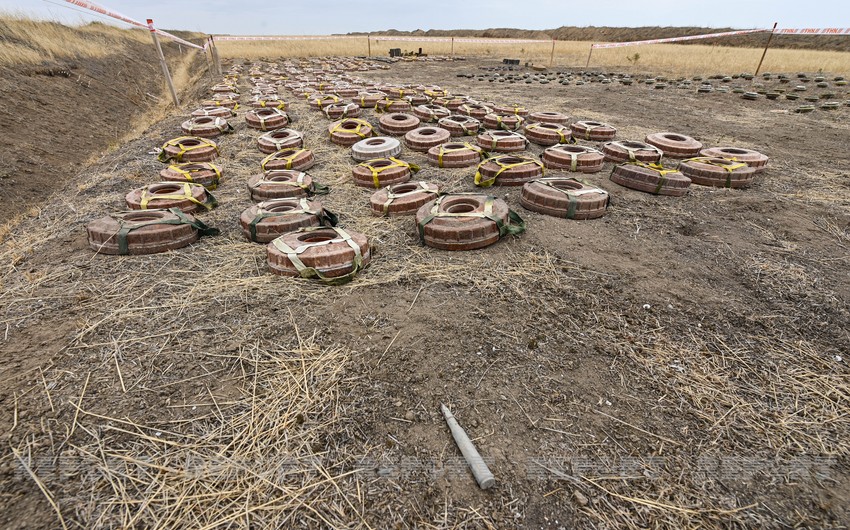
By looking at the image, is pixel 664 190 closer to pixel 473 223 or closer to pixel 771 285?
pixel 771 285

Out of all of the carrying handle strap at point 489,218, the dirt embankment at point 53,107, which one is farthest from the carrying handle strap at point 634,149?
the dirt embankment at point 53,107

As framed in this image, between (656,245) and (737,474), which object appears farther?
(656,245)

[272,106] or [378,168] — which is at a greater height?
[272,106]

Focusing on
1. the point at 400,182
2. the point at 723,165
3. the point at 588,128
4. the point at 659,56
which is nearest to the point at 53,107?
the point at 400,182

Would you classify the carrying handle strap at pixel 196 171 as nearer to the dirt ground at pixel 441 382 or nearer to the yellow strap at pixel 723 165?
the dirt ground at pixel 441 382

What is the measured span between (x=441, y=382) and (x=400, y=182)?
419 cm

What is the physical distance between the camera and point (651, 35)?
51625 millimetres

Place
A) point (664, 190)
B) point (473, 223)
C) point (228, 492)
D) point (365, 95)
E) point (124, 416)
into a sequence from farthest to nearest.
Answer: point (365, 95), point (664, 190), point (473, 223), point (124, 416), point (228, 492)

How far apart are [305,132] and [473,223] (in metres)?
6.61

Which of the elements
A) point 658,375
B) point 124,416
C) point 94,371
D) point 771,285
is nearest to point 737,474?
point 658,375

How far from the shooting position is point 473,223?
3.93 meters

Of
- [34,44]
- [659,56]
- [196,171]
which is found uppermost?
[34,44]

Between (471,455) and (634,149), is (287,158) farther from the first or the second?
(634,149)

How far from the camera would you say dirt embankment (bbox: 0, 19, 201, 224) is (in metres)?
6.80
